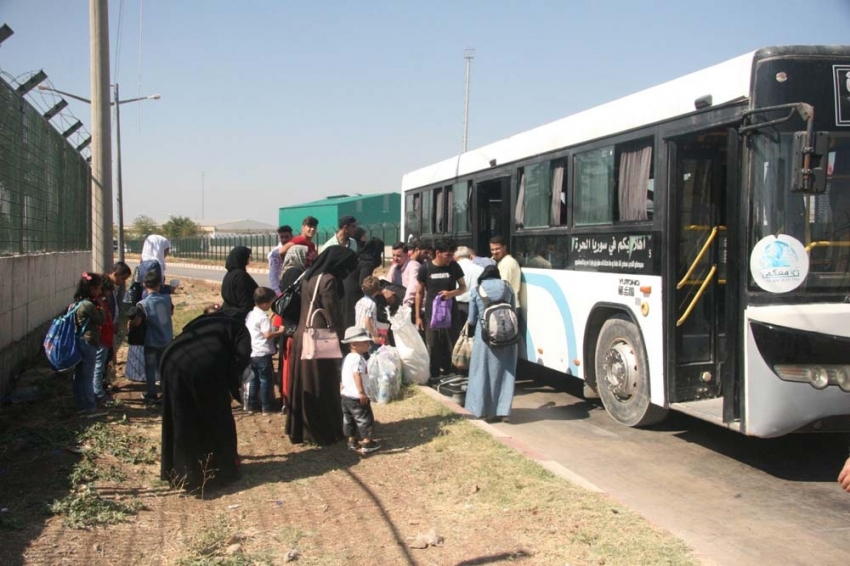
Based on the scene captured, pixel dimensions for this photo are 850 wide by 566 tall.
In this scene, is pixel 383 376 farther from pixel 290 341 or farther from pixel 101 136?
pixel 101 136

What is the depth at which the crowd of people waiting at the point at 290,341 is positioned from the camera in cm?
605

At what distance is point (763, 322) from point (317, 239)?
36.3 m

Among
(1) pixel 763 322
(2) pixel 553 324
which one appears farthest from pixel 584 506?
(2) pixel 553 324

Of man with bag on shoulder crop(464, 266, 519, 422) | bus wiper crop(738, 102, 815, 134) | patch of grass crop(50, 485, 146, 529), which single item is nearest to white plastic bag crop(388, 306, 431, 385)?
man with bag on shoulder crop(464, 266, 519, 422)

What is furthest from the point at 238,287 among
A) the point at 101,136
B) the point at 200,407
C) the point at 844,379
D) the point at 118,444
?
the point at 101,136

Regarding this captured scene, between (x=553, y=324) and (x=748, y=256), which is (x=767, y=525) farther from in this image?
(x=553, y=324)

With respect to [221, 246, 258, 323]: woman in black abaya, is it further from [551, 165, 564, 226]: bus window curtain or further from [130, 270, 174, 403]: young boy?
[551, 165, 564, 226]: bus window curtain

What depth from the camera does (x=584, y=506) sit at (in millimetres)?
5324

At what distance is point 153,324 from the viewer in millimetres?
8805

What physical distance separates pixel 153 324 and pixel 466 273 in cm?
414

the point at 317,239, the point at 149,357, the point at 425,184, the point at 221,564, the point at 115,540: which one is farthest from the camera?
the point at 317,239

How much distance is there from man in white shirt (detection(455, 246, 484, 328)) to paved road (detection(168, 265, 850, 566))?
1.61 meters

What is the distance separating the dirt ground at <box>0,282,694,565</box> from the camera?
474cm

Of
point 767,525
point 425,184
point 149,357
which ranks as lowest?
point 767,525
